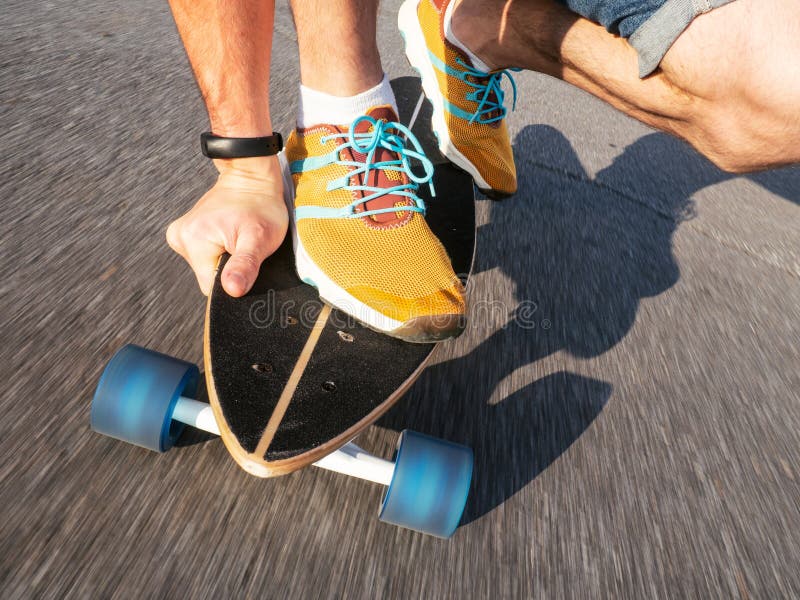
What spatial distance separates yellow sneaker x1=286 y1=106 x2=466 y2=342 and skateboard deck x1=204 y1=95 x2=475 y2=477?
0.04 metres

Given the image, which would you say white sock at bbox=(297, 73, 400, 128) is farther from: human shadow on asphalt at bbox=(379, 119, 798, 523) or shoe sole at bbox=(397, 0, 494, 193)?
human shadow on asphalt at bbox=(379, 119, 798, 523)

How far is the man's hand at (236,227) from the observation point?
1015mm

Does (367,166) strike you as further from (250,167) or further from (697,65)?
(697,65)

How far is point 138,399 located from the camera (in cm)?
88

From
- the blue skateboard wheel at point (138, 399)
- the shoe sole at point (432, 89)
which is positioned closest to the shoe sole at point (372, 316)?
the blue skateboard wheel at point (138, 399)

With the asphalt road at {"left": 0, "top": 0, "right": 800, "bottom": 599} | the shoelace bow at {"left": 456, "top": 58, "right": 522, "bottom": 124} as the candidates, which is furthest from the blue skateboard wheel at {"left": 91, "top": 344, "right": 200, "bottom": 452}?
the shoelace bow at {"left": 456, "top": 58, "right": 522, "bottom": 124}

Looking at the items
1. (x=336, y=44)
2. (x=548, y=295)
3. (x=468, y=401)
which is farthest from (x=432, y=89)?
(x=468, y=401)

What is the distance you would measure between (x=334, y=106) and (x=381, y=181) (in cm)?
21

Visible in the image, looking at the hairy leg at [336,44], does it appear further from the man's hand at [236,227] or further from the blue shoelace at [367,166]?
the man's hand at [236,227]

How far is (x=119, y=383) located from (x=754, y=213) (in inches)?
97.5

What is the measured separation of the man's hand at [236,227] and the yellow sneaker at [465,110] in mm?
575

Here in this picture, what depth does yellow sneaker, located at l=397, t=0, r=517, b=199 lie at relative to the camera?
4.76 ft

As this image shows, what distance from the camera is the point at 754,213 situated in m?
2.22

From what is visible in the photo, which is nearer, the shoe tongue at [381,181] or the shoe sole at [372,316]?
the shoe sole at [372,316]
